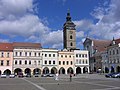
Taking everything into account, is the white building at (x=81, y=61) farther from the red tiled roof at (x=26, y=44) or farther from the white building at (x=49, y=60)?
the red tiled roof at (x=26, y=44)

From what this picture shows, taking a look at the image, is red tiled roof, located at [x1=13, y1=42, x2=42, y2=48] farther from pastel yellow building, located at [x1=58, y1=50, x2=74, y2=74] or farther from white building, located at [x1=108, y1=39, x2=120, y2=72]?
white building, located at [x1=108, y1=39, x2=120, y2=72]

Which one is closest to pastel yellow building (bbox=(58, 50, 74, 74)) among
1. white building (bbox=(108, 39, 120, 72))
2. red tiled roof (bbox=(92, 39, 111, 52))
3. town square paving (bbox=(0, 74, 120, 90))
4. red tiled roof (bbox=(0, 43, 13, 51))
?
white building (bbox=(108, 39, 120, 72))

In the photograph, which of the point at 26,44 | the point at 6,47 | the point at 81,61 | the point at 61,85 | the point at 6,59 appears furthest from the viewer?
the point at 81,61

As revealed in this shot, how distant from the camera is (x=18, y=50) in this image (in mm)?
82562

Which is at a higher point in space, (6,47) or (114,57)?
(6,47)

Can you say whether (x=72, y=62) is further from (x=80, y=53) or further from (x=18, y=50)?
(x=18, y=50)

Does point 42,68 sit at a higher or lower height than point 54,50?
lower

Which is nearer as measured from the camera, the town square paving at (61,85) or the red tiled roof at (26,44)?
the town square paving at (61,85)

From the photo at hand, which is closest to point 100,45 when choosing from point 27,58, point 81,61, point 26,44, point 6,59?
point 81,61

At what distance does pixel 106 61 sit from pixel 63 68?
54.1 feet

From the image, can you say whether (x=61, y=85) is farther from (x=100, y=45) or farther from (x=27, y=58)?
(x=100, y=45)

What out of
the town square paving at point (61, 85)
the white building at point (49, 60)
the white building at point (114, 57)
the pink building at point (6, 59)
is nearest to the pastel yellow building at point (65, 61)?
the white building at point (49, 60)

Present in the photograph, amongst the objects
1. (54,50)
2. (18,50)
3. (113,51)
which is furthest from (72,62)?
(18,50)

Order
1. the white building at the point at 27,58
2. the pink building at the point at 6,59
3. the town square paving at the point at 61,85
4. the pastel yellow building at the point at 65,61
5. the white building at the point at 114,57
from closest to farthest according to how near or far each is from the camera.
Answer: the town square paving at the point at 61,85 < the pink building at the point at 6,59 < the white building at the point at 27,58 < the white building at the point at 114,57 < the pastel yellow building at the point at 65,61
